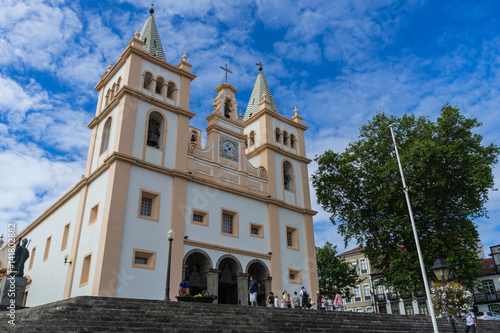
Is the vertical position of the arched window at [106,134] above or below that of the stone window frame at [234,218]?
above

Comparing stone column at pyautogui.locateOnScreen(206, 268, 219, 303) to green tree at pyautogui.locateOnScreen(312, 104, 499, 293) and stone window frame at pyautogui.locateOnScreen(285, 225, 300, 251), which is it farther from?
green tree at pyautogui.locateOnScreen(312, 104, 499, 293)

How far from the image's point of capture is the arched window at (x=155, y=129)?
26078mm

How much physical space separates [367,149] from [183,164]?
1488 cm

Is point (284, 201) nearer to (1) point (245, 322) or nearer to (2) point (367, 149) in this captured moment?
(2) point (367, 149)

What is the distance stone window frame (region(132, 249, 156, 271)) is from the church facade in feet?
0.20


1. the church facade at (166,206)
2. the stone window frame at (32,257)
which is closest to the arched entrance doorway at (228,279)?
the church facade at (166,206)

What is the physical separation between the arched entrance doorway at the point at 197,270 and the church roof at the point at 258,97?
15402 millimetres

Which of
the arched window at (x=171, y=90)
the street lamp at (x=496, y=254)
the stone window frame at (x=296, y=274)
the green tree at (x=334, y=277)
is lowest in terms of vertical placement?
the stone window frame at (x=296, y=274)

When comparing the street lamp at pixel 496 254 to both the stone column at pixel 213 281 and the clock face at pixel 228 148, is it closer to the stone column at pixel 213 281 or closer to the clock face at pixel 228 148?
the clock face at pixel 228 148

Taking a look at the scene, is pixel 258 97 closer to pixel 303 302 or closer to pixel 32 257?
pixel 303 302

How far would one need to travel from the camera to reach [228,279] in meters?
25.8

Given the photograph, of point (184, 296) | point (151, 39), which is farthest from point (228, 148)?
point (184, 296)

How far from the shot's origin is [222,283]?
1012 inches

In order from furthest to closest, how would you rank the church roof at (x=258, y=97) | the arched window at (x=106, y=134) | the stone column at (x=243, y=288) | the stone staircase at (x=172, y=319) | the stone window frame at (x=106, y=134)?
the church roof at (x=258, y=97)
the arched window at (x=106, y=134)
the stone window frame at (x=106, y=134)
the stone column at (x=243, y=288)
the stone staircase at (x=172, y=319)
